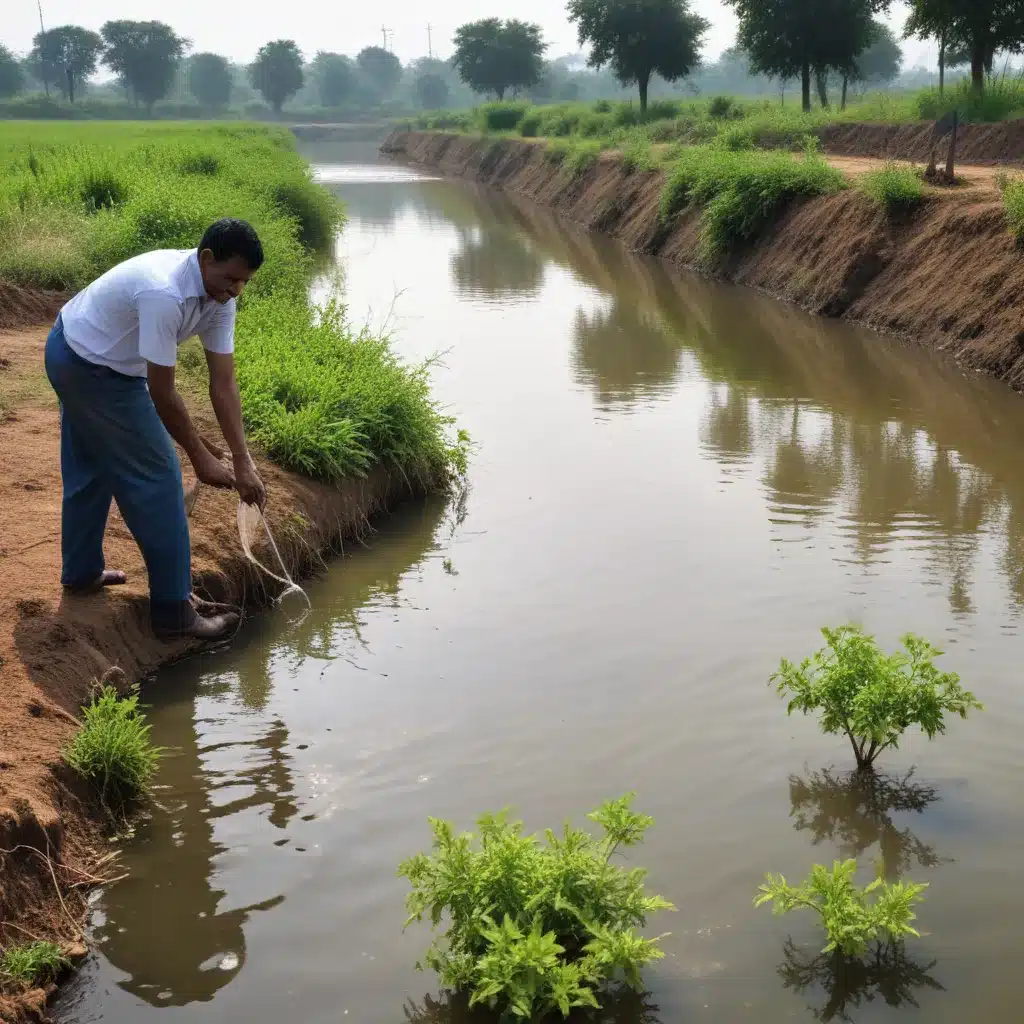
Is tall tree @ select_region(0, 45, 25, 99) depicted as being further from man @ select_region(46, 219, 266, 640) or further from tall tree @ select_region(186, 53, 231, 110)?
man @ select_region(46, 219, 266, 640)

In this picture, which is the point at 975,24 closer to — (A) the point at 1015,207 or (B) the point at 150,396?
(A) the point at 1015,207

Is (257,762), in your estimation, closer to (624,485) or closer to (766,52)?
(624,485)

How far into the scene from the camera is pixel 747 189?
1803cm

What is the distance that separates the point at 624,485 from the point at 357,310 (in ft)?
26.4

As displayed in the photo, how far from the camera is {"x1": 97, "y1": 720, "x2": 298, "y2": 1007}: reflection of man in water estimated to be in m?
3.77

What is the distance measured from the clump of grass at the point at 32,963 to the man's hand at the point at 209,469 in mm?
2125

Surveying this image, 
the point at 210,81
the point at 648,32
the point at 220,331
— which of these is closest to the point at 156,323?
the point at 220,331

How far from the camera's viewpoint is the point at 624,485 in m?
8.74

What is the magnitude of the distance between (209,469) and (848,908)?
3101mm

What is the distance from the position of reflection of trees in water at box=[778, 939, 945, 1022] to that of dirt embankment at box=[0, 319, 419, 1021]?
85.5 inches

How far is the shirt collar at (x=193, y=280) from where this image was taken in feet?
16.0

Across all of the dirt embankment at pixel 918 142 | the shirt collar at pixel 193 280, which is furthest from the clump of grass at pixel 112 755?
the dirt embankment at pixel 918 142

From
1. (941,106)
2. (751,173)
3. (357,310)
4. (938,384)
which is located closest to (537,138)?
(941,106)

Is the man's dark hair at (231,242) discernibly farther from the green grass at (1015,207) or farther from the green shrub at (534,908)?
the green grass at (1015,207)
